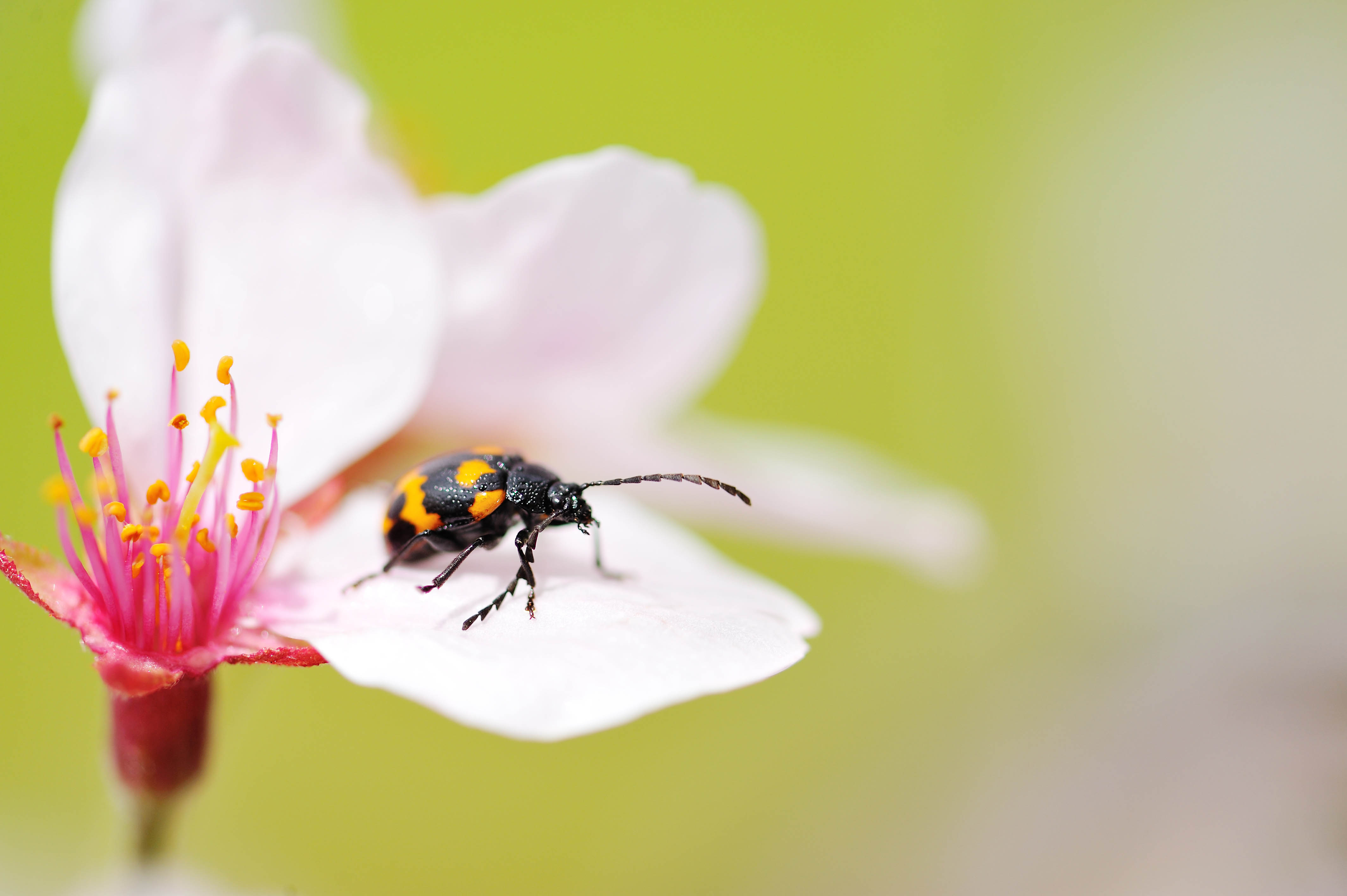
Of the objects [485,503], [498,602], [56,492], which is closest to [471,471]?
[485,503]

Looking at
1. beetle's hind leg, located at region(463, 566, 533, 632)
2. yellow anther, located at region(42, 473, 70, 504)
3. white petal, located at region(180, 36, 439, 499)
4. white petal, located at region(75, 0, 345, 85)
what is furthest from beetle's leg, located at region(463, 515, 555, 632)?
white petal, located at region(75, 0, 345, 85)

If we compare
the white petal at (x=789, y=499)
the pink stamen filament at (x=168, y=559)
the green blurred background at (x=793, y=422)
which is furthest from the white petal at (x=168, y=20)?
the white petal at (x=789, y=499)

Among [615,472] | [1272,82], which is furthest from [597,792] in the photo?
[1272,82]

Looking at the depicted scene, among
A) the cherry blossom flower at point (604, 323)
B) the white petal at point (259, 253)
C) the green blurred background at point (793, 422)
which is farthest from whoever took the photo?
the green blurred background at point (793, 422)

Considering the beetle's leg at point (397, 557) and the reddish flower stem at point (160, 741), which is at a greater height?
the beetle's leg at point (397, 557)

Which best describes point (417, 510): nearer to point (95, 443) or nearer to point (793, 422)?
point (95, 443)

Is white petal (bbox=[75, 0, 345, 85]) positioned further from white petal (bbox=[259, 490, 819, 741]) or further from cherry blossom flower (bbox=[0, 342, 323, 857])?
white petal (bbox=[259, 490, 819, 741])

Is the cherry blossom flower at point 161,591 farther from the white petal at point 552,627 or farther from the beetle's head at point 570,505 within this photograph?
the beetle's head at point 570,505
